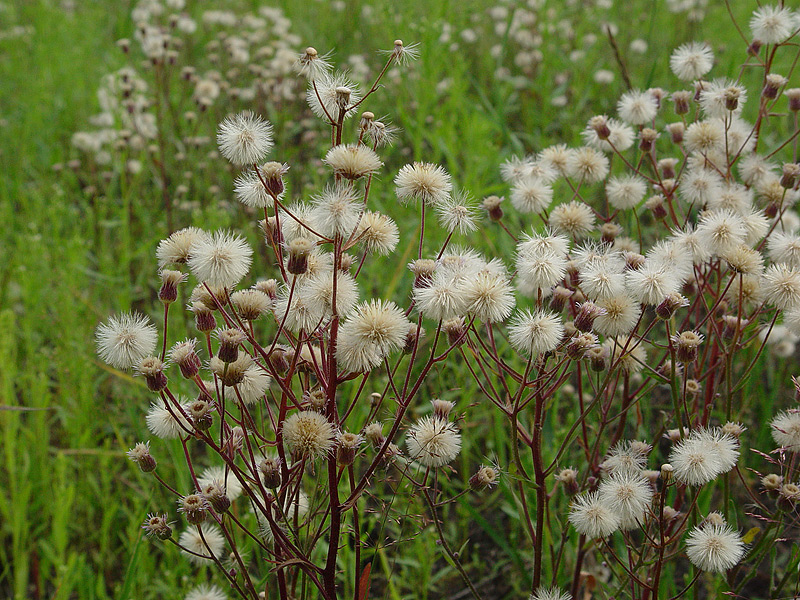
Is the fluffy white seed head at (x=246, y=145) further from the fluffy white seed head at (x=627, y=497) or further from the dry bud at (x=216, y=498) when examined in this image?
the fluffy white seed head at (x=627, y=497)

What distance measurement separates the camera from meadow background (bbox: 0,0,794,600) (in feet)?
7.57

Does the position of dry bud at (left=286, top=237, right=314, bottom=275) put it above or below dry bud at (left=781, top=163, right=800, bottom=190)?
below

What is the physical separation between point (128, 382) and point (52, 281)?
0.56 metres

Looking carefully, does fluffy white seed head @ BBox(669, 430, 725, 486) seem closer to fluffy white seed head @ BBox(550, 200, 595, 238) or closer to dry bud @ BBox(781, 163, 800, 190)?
fluffy white seed head @ BBox(550, 200, 595, 238)

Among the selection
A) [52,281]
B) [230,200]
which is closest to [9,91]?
[230,200]

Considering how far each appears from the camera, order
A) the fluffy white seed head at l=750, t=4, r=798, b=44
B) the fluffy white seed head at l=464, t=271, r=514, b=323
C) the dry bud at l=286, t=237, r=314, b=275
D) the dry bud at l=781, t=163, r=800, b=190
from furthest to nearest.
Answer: the fluffy white seed head at l=750, t=4, r=798, b=44 → the dry bud at l=781, t=163, r=800, b=190 → the fluffy white seed head at l=464, t=271, r=514, b=323 → the dry bud at l=286, t=237, r=314, b=275

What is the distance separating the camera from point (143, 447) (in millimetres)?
1442

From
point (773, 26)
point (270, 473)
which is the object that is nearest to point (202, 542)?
point (270, 473)

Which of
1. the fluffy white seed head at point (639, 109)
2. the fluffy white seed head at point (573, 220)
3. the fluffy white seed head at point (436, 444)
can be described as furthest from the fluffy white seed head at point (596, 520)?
the fluffy white seed head at point (639, 109)

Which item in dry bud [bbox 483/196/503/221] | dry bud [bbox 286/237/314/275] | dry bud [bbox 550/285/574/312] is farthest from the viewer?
dry bud [bbox 483/196/503/221]

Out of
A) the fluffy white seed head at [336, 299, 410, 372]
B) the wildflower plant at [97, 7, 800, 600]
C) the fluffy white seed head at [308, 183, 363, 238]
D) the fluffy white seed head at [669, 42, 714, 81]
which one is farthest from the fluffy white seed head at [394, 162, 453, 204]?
the fluffy white seed head at [669, 42, 714, 81]

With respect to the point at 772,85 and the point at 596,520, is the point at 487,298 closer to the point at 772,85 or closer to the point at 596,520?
the point at 596,520

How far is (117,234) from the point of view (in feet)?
12.8

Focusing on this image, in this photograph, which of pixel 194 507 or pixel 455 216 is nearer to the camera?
pixel 194 507
